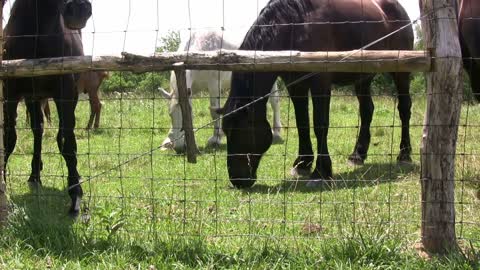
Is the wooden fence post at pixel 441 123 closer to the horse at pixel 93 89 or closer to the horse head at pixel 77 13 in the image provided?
the horse head at pixel 77 13

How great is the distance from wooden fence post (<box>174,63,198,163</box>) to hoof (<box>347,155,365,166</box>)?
3.85 m

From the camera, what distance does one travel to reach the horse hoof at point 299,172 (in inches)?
280

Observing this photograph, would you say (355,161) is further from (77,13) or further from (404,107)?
(77,13)

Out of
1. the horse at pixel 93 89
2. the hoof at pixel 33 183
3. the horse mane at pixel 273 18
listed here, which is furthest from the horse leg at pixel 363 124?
the horse at pixel 93 89

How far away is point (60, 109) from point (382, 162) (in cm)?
451

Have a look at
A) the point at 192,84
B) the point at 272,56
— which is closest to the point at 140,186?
the point at 272,56

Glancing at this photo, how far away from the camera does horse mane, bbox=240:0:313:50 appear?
637cm

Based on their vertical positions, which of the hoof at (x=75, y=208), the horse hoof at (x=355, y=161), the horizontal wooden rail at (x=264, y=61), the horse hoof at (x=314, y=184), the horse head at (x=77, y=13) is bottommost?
the hoof at (x=75, y=208)

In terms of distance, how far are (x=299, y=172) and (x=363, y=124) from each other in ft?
5.95

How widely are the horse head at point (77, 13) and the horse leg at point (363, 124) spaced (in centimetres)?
414

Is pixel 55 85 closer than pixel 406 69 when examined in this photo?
No

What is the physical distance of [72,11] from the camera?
15.4 feet

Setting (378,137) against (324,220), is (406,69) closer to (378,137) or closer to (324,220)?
(324,220)

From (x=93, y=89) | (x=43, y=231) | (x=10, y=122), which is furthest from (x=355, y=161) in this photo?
(x=93, y=89)
